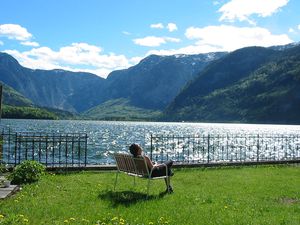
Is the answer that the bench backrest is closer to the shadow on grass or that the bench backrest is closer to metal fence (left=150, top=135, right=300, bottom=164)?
the shadow on grass

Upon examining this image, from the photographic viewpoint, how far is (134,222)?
30.0 ft

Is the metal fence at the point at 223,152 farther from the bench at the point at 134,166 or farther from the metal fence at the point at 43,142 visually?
the bench at the point at 134,166

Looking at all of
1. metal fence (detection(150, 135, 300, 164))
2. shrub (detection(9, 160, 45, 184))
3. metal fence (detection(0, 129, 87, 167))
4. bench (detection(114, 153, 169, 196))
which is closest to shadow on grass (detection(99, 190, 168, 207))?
bench (detection(114, 153, 169, 196))

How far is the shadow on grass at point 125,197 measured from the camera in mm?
11828

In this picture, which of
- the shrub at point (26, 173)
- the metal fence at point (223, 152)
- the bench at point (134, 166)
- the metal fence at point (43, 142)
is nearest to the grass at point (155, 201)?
the shrub at point (26, 173)

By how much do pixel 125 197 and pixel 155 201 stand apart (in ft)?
3.32

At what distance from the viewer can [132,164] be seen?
46.0 ft

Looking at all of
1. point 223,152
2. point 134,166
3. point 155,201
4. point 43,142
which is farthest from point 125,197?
point 223,152

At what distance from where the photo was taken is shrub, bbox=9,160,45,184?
1493 cm

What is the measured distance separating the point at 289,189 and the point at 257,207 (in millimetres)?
4063

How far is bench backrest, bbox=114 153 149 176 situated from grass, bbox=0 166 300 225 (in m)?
0.63

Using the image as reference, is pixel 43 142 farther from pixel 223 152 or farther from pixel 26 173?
pixel 223 152

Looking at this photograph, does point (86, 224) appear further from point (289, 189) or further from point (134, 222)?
point (289, 189)

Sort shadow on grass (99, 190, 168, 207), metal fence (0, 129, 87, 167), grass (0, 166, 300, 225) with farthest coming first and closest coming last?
metal fence (0, 129, 87, 167)
shadow on grass (99, 190, 168, 207)
grass (0, 166, 300, 225)
